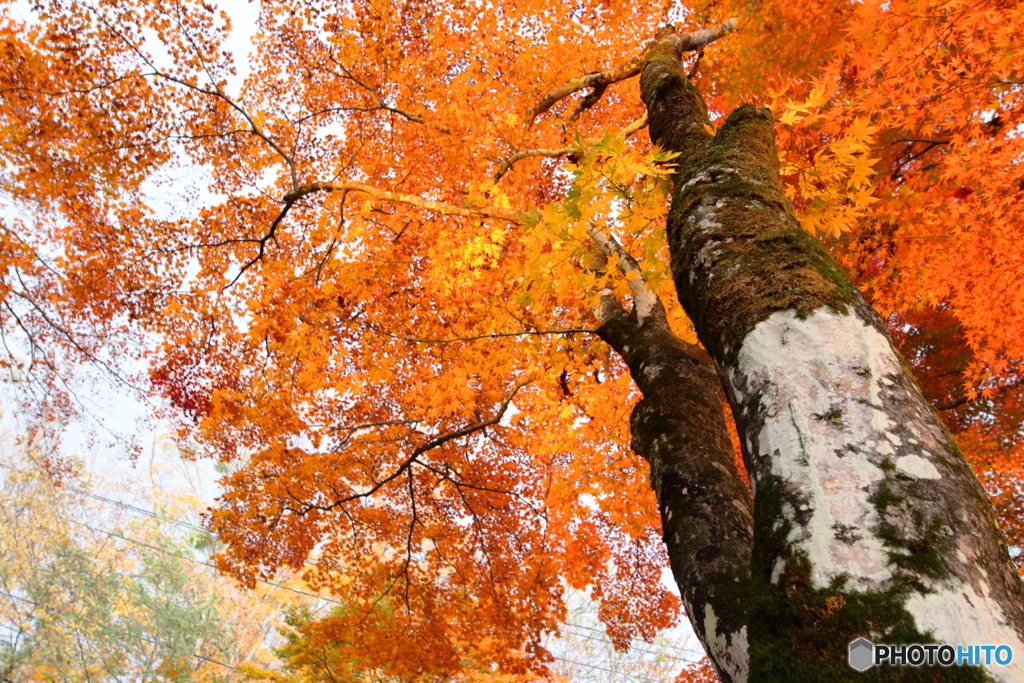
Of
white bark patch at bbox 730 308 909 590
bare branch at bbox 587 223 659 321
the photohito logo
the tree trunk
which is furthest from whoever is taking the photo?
bare branch at bbox 587 223 659 321

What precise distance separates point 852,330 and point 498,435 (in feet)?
25.0

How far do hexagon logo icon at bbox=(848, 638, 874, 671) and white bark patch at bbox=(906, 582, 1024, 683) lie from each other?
10 centimetres

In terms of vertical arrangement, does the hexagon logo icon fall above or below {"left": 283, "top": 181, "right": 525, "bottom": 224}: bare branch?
below

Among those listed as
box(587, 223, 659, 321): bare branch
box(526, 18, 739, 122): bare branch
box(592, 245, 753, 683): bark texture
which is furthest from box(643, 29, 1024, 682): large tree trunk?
box(526, 18, 739, 122): bare branch

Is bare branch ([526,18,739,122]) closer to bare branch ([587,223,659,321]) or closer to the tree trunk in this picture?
bare branch ([587,223,659,321])

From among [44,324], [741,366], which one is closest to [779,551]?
[741,366]

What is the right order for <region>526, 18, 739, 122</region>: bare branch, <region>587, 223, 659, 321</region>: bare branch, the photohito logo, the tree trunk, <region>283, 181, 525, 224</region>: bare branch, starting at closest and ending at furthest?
the photohito logo < the tree trunk < <region>587, 223, 659, 321</region>: bare branch < <region>283, 181, 525, 224</region>: bare branch < <region>526, 18, 739, 122</region>: bare branch

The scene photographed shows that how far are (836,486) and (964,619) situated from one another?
29 centimetres

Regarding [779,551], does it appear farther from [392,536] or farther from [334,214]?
[392,536]

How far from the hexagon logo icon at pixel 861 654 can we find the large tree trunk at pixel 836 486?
0.5 inches

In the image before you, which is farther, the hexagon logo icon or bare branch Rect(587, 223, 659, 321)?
bare branch Rect(587, 223, 659, 321)

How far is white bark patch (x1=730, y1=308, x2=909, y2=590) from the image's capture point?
1095 millimetres

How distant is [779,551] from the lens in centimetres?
118

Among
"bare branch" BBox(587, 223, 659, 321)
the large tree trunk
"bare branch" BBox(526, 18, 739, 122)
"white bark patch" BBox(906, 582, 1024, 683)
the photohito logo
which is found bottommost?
the photohito logo
